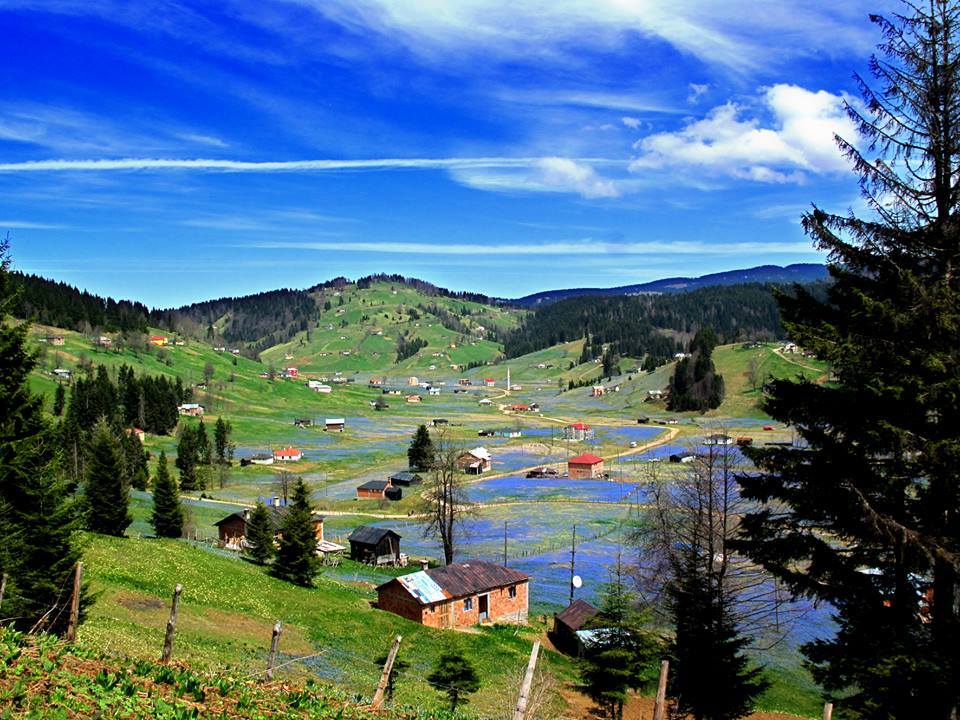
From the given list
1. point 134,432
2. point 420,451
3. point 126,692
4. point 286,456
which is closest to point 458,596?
point 126,692

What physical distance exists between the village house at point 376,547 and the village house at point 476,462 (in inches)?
1959

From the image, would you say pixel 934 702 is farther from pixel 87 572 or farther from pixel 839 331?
pixel 87 572

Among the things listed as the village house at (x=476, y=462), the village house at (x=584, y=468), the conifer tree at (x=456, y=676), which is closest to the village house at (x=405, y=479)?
the village house at (x=476, y=462)

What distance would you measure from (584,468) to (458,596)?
73.1 meters

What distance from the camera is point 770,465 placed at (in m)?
14.1

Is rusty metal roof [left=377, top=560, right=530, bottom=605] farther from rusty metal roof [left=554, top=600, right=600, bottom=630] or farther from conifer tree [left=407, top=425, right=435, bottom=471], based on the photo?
conifer tree [left=407, top=425, right=435, bottom=471]

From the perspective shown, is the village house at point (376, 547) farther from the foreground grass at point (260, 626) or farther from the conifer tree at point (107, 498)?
the conifer tree at point (107, 498)

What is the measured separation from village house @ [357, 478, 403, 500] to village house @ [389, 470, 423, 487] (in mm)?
4872

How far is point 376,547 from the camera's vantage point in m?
64.0

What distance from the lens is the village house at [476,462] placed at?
117456 millimetres

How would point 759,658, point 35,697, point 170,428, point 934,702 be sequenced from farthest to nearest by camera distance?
point 170,428
point 759,658
point 934,702
point 35,697

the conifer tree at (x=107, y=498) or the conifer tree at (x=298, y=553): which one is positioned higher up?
the conifer tree at (x=107, y=498)

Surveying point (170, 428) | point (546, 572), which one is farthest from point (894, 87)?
point (170, 428)

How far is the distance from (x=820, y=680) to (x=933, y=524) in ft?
12.7
